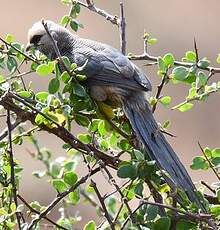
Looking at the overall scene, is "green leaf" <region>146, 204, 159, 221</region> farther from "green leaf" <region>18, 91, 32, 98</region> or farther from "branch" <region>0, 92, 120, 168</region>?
"green leaf" <region>18, 91, 32, 98</region>

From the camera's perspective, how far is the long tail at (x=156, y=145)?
2322 millimetres

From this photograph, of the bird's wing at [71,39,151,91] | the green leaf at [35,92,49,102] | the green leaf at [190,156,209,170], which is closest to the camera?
the green leaf at [190,156,209,170]

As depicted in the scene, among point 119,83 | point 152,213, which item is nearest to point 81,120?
point 152,213

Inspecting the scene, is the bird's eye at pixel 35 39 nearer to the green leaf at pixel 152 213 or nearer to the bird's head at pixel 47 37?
the bird's head at pixel 47 37

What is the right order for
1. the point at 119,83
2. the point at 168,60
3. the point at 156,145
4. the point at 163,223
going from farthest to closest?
1. the point at 119,83
2. the point at 156,145
3. the point at 168,60
4. the point at 163,223

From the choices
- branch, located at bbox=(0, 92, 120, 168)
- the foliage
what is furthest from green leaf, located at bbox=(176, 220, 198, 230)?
branch, located at bbox=(0, 92, 120, 168)

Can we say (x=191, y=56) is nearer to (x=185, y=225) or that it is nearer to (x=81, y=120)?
(x=81, y=120)

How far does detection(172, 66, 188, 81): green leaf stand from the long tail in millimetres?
272

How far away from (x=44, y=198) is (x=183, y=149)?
1942 millimetres

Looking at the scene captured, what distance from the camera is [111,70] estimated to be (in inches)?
132

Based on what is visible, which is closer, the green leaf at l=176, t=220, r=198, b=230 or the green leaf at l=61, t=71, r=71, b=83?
the green leaf at l=176, t=220, r=198, b=230

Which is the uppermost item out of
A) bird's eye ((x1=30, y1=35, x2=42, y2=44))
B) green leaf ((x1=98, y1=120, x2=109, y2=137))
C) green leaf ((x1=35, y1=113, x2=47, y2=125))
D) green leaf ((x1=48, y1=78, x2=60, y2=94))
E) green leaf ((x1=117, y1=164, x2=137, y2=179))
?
bird's eye ((x1=30, y1=35, x2=42, y2=44))

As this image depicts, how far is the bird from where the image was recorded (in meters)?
2.63

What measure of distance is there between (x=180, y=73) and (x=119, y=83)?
2.95 ft
